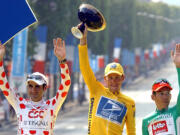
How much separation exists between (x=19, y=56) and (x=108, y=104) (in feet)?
83.9

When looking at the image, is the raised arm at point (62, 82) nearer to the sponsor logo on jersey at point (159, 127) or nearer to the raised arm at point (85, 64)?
the raised arm at point (85, 64)

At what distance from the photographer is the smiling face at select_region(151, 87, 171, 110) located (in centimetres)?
695

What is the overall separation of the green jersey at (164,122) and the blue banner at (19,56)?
82.7ft

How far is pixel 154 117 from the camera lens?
7.10 m

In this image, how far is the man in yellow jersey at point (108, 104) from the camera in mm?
7262

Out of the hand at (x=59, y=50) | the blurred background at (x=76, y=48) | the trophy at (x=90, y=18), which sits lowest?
the hand at (x=59, y=50)

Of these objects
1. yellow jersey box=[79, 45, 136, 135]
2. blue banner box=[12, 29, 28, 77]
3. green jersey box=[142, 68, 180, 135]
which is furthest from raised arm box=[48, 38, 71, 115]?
blue banner box=[12, 29, 28, 77]

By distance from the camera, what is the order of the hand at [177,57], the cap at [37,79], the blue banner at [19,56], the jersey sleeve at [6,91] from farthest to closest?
the blue banner at [19,56]
the jersey sleeve at [6,91]
the cap at [37,79]
the hand at [177,57]

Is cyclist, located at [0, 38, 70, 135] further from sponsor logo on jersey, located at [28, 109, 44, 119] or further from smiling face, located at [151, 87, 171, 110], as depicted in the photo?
smiling face, located at [151, 87, 171, 110]

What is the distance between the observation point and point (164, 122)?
277 inches

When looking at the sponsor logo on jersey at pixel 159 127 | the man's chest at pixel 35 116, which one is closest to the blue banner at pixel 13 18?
the man's chest at pixel 35 116

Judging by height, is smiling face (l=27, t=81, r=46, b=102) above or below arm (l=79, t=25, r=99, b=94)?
below

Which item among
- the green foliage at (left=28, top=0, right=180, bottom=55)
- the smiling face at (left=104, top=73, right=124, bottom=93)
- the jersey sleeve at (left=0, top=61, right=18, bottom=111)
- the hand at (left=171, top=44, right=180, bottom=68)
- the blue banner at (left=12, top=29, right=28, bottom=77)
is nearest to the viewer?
the hand at (left=171, top=44, right=180, bottom=68)

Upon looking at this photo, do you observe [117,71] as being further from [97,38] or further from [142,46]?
[142,46]
